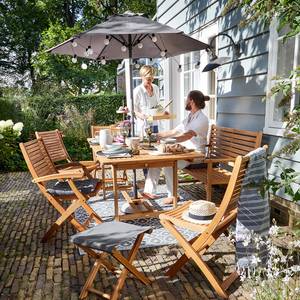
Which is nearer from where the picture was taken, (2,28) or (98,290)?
(98,290)

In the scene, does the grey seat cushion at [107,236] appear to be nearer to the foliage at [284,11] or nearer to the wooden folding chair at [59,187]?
the wooden folding chair at [59,187]

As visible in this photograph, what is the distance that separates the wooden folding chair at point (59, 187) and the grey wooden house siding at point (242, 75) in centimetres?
214

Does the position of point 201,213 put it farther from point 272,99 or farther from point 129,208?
point 272,99

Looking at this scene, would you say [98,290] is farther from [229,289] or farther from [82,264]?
[229,289]

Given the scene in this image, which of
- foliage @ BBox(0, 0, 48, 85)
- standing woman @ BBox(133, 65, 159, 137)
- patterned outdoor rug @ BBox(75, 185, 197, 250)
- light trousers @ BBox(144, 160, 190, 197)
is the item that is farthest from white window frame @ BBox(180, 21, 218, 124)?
foliage @ BBox(0, 0, 48, 85)

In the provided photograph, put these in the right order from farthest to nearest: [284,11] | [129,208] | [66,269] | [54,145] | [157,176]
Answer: [54,145] → [157,176] → [129,208] → [66,269] → [284,11]

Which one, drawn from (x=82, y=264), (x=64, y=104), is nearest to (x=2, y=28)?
(x=64, y=104)

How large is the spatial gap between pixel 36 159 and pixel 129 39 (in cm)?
199

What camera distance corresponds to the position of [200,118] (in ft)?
13.0

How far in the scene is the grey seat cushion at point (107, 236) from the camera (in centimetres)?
208

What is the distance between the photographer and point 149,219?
3.83 metres

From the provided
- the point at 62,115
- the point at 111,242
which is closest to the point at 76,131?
the point at 62,115

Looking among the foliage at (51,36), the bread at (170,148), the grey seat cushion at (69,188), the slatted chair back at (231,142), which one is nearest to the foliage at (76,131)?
the foliage at (51,36)

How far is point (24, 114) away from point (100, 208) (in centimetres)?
513
